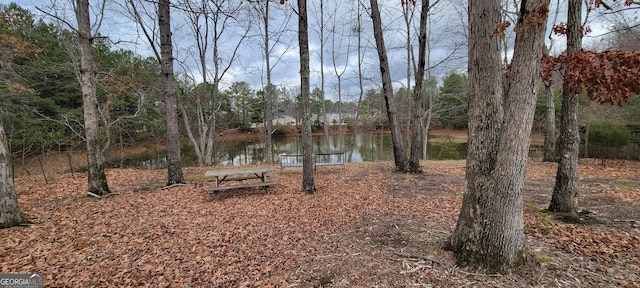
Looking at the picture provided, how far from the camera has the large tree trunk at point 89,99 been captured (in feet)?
17.6

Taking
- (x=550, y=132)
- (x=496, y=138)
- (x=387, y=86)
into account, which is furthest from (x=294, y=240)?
(x=550, y=132)

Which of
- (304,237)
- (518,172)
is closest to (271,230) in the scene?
(304,237)

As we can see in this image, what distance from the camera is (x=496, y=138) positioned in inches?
96.1

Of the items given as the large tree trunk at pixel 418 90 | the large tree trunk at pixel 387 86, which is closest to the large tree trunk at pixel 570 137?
the large tree trunk at pixel 418 90

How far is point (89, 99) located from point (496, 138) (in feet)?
24.0

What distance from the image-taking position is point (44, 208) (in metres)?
4.72

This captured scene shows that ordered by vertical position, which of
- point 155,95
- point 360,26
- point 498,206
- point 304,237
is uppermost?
point 360,26

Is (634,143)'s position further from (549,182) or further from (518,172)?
(518,172)

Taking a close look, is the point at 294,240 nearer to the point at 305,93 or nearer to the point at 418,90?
the point at 305,93

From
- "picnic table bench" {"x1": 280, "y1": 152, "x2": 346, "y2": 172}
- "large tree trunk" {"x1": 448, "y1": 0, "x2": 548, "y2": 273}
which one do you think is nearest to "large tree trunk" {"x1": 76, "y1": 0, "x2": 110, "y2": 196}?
"picnic table bench" {"x1": 280, "y1": 152, "x2": 346, "y2": 172}

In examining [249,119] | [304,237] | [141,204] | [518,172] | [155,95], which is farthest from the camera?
[249,119]

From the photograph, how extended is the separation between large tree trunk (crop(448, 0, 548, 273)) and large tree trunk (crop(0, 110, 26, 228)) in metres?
6.12

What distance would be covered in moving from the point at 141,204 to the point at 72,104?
15459 mm

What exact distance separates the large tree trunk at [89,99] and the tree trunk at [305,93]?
14.7 ft
